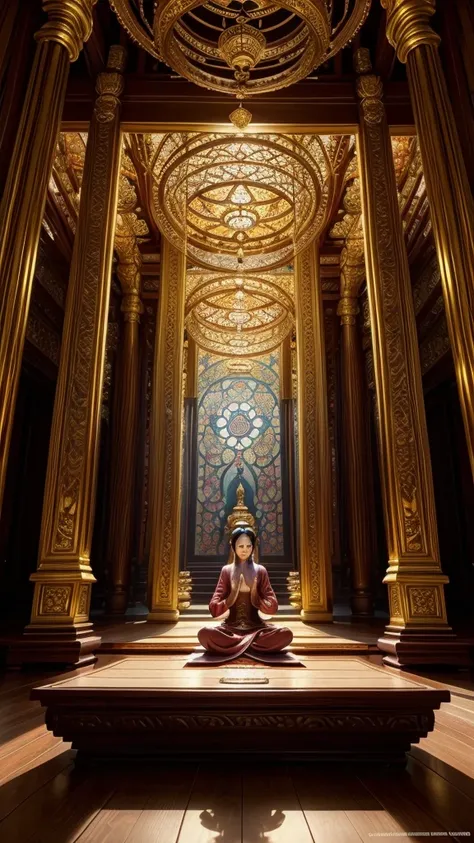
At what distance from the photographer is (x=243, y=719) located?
1.69 metres

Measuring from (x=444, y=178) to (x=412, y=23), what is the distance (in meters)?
1.40

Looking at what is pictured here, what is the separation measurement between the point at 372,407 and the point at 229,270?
3.18m

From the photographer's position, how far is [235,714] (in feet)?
5.56

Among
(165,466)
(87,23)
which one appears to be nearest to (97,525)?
(165,466)

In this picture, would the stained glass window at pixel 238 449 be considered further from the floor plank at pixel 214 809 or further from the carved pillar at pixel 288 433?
the floor plank at pixel 214 809

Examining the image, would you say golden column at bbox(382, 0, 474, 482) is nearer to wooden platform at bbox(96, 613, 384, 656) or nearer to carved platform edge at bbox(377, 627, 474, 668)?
carved platform edge at bbox(377, 627, 474, 668)

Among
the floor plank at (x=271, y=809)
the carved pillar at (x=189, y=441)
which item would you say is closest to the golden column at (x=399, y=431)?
the floor plank at (x=271, y=809)

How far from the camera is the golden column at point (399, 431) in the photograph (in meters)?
3.59

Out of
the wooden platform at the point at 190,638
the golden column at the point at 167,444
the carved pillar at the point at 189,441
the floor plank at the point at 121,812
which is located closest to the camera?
the floor plank at the point at 121,812

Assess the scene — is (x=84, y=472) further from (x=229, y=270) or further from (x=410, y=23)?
(x=229, y=270)

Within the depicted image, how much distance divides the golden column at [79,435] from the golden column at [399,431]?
225cm

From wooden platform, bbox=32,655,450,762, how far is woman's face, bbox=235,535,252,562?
5.35ft

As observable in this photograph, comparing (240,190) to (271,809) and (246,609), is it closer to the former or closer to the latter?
(246,609)

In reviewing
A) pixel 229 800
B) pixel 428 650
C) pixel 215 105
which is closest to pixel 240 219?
pixel 215 105
